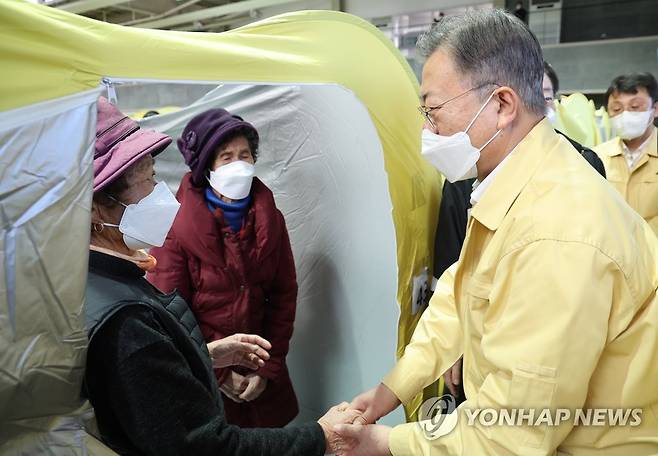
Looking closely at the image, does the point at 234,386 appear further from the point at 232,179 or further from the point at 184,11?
the point at 184,11

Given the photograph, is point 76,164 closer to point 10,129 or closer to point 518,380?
point 10,129

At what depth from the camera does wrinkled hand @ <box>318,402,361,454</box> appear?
42.7 inches

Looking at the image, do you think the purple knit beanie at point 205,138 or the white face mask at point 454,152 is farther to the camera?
the purple knit beanie at point 205,138

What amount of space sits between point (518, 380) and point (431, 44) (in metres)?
0.66

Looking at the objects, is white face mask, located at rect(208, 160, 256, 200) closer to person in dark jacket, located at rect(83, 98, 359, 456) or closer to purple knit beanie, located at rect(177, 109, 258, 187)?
purple knit beanie, located at rect(177, 109, 258, 187)

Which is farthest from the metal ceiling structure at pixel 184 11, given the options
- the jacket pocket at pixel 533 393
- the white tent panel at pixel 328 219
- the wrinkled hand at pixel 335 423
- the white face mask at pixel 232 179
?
the jacket pocket at pixel 533 393

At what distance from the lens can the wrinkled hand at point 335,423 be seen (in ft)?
3.56

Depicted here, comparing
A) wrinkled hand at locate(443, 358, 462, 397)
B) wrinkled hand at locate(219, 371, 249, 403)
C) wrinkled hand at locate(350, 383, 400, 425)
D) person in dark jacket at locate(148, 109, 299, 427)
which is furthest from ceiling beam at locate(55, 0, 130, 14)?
wrinkled hand at locate(350, 383, 400, 425)

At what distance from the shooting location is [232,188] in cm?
159

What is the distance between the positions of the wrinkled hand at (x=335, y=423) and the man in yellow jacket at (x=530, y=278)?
103mm

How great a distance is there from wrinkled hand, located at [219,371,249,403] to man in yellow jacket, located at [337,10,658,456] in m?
0.76

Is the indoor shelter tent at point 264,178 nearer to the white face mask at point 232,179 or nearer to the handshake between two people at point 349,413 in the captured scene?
the white face mask at point 232,179

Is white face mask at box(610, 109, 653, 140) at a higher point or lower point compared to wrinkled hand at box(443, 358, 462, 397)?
higher

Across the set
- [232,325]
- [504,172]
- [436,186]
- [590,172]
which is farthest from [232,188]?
[590,172]
